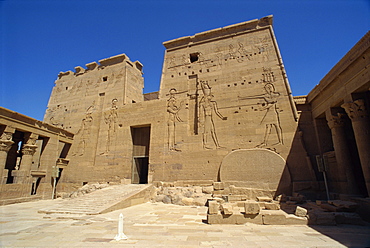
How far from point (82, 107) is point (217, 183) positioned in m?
13.0

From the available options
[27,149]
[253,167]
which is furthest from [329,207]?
[27,149]

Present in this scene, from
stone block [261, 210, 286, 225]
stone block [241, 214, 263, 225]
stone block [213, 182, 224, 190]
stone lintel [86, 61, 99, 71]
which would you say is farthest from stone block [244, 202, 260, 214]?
stone lintel [86, 61, 99, 71]

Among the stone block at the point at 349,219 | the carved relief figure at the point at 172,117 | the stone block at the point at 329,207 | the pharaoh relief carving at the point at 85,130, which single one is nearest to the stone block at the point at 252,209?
the stone block at the point at 349,219

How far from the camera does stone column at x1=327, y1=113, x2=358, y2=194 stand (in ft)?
26.9

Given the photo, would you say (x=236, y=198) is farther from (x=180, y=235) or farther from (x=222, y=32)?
(x=222, y=32)

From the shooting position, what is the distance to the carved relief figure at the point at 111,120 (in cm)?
1513

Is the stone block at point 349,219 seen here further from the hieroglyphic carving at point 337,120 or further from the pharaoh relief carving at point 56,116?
the pharaoh relief carving at point 56,116

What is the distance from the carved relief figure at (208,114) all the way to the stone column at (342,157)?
535cm

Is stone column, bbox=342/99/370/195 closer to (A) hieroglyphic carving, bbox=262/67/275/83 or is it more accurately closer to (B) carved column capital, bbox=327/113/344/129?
(B) carved column capital, bbox=327/113/344/129

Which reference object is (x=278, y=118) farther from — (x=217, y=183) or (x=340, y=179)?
(x=217, y=183)

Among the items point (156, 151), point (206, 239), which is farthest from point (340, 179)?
point (156, 151)

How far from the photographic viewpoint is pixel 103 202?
9297 mm

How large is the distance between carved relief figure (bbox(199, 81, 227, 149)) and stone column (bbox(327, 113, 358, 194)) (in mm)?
5353

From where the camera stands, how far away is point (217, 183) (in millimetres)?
10680
